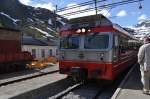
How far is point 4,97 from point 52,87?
11.3ft

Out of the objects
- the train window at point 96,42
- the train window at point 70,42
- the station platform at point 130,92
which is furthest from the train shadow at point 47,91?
the station platform at point 130,92

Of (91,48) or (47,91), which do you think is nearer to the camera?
(91,48)

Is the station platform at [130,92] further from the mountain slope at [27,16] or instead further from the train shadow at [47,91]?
the mountain slope at [27,16]

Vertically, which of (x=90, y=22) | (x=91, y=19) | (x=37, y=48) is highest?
(x=91, y=19)

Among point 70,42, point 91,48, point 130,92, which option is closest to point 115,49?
point 91,48

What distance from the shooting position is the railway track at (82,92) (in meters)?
11.8

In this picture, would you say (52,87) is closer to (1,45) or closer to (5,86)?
(5,86)

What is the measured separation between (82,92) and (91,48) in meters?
2.05

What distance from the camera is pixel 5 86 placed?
14.4 metres

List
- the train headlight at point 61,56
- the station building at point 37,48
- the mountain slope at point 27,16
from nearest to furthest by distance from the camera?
the train headlight at point 61,56 → the station building at point 37,48 → the mountain slope at point 27,16

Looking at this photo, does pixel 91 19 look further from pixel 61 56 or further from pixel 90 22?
pixel 61 56

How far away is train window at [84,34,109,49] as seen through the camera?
12.3 m

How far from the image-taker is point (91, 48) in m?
12.7

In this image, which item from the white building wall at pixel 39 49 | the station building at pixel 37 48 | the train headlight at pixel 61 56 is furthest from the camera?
the station building at pixel 37 48
